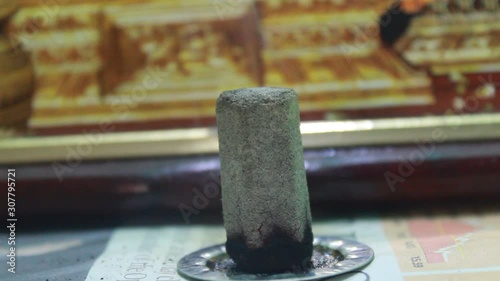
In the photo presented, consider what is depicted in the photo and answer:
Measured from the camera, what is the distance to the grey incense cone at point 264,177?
40.2 inches

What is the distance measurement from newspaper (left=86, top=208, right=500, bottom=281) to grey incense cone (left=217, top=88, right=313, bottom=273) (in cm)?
10

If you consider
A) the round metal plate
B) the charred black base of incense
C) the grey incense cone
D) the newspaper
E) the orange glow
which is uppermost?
the orange glow

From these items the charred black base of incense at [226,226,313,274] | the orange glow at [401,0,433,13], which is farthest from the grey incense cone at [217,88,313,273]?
the orange glow at [401,0,433,13]

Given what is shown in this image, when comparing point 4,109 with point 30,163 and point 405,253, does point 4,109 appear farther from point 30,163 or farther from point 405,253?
point 405,253

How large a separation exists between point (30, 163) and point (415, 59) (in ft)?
2.90

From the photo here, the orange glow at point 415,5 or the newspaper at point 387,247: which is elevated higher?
the orange glow at point 415,5

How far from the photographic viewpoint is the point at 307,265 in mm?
1046

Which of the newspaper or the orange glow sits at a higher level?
the orange glow

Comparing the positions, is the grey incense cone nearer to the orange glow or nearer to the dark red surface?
the dark red surface

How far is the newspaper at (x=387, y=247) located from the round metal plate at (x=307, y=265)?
0.07 ft

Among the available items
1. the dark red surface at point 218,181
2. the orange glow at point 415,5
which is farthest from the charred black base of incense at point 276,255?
the orange glow at point 415,5

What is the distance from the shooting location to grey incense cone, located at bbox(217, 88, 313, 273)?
3.35ft

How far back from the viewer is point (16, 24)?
1650mm

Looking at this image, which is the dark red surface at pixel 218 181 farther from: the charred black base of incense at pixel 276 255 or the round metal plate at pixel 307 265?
the charred black base of incense at pixel 276 255
